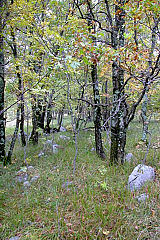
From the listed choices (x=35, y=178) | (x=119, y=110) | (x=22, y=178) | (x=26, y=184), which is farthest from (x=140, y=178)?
(x=22, y=178)

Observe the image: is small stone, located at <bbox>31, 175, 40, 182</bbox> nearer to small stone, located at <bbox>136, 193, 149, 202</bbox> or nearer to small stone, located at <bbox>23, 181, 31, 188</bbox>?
small stone, located at <bbox>23, 181, 31, 188</bbox>

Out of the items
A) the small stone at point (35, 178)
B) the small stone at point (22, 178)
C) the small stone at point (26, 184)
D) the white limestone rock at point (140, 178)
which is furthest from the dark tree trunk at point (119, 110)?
the small stone at point (22, 178)

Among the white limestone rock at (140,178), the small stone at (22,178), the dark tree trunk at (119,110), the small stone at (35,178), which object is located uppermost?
the dark tree trunk at (119,110)

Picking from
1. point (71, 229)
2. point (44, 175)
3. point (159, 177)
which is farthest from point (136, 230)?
point (44, 175)

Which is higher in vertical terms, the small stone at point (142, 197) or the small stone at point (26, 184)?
the small stone at point (142, 197)

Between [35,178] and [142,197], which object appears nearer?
[142,197]

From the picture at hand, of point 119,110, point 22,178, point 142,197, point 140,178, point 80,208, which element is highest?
point 119,110

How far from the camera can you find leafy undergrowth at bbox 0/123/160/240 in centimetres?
265

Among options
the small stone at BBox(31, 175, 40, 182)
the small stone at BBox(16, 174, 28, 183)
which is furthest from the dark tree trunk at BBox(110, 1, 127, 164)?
the small stone at BBox(16, 174, 28, 183)

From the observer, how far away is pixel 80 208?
318cm

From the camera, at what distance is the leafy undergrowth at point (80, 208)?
2652mm

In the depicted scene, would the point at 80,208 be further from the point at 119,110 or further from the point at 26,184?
the point at 119,110

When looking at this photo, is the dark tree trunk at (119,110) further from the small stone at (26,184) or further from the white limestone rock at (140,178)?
the small stone at (26,184)

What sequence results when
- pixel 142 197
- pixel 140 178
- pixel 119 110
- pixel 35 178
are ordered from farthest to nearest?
pixel 119 110
pixel 35 178
pixel 140 178
pixel 142 197
